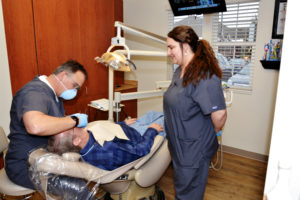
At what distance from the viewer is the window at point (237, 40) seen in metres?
2.51

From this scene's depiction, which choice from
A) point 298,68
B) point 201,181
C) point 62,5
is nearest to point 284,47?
point 298,68

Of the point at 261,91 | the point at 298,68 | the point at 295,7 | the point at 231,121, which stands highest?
the point at 295,7

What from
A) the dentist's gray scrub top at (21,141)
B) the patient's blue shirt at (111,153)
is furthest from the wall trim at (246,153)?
the dentist's gray scrub top at (21,141)

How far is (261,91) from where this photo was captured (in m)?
2.51

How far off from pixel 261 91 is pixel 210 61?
1.53 metres

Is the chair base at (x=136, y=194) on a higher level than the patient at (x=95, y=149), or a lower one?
lower

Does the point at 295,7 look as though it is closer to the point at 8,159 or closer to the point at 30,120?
the point at 30,120

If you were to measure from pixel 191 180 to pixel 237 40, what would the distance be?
6.27 ft

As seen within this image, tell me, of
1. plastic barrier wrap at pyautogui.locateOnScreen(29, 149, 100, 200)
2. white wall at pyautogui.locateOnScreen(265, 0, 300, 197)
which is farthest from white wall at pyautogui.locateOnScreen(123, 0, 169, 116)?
white wall at pyautogui.locateOnScreen(265, 0, 300, 197)

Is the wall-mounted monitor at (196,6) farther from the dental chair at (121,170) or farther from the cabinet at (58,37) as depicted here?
the dental chair at (121,170)

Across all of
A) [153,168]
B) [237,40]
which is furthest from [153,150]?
[237,40]

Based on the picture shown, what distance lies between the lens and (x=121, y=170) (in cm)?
133

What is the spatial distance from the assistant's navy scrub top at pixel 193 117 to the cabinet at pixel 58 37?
4.96 ft

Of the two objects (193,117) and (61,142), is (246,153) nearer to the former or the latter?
(193,117)
